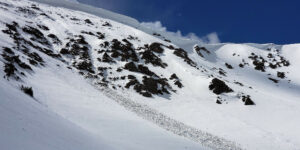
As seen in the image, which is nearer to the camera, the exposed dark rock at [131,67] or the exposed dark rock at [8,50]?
the exposed dark rock at [8,50]

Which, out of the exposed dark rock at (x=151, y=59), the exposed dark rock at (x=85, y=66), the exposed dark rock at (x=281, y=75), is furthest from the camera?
the exposed dark rock at (x=281, y=75)

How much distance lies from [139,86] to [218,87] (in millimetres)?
13636

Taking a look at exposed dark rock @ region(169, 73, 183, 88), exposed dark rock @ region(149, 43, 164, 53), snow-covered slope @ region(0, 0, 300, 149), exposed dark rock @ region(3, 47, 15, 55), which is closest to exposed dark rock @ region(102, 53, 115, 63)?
snow-covered slope @ region(0, 0, 300, 149)

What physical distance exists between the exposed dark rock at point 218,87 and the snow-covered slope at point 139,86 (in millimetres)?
171

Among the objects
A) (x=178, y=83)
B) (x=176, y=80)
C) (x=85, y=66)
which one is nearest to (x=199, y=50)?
(x=176, y=80)

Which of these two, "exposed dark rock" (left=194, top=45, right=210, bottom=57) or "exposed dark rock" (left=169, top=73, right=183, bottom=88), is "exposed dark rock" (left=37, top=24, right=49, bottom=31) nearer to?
"exposed dark rock" (left=169, top=73, right=183, bottom=88)

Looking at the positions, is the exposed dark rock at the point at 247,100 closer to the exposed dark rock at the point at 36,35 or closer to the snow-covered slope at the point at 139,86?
the snow-covered slope at the point at 139,86

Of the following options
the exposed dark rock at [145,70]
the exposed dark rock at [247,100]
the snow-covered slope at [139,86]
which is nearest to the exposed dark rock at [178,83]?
the snow-covered slope at [139,86]

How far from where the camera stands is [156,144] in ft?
45.4

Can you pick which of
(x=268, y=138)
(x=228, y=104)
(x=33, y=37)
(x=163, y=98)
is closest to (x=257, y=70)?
(x=228, y=104)

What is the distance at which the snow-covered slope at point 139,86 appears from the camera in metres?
16.2

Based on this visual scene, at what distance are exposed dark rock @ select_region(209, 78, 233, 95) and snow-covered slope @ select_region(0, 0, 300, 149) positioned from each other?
171 mm

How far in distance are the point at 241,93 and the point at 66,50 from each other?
3457cm

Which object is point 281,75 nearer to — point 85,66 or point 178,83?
point 178,83
